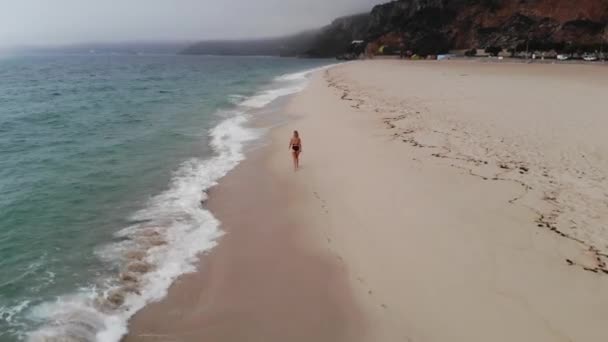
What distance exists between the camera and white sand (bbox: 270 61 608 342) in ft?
17.0

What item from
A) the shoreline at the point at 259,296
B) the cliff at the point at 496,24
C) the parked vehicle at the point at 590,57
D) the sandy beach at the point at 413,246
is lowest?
the shoreline at the point at 259,296

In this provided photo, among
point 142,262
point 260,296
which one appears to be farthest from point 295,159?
point 260,296

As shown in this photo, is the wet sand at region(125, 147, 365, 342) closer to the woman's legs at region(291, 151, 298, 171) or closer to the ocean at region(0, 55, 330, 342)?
the ocean at region(0, 55, 330, 342)

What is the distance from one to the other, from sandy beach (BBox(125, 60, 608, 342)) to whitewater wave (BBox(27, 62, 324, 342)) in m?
0.34

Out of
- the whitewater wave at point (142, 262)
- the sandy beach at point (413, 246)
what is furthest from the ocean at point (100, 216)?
the sandy beach at point (413, 246)

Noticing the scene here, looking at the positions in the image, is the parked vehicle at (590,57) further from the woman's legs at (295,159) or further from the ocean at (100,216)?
the woman's legs at (295,159)

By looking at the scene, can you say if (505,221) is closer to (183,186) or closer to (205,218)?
(205,218)

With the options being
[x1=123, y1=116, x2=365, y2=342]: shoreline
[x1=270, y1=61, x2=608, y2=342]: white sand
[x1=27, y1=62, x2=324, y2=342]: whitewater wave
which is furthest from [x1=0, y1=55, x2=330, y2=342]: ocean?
[x1=270, y1=61, x2=608, y2=342]: white sand

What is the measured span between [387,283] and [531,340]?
2.01 metres

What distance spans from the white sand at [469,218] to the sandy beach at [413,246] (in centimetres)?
3

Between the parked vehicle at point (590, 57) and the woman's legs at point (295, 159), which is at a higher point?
the parked vehicle at point (590, 57)

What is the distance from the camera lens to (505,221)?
7.41 meters

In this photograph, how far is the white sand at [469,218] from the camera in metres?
5.18

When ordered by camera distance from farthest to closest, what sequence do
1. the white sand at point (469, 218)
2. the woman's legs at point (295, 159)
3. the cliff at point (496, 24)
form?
the cliff at point (496, 24) → the woman's legs at point (295, 159) → the white sand at point (469, 218)
